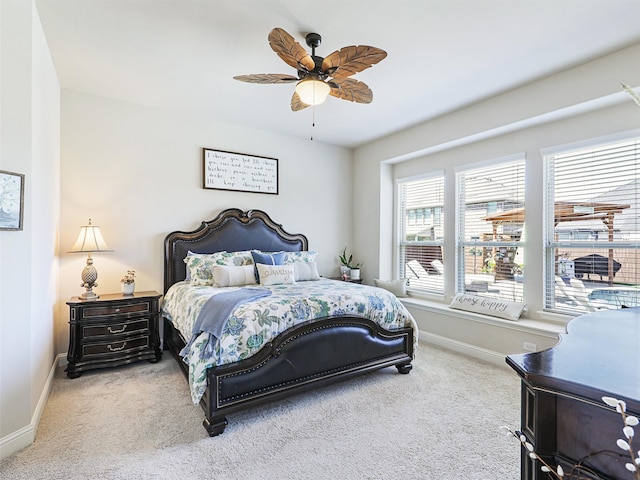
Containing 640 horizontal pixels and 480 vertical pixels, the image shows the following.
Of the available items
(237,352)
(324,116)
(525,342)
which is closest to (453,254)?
(525,342)

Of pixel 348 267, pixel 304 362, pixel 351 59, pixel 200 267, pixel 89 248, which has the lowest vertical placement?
pixel 304 362

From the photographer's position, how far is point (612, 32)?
238 centimetres

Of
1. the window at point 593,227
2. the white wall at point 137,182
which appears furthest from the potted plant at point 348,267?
the window at point 593,227

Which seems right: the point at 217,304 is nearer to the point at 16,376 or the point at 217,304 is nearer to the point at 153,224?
the point at 16,376

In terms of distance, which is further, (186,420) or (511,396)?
(511,396)

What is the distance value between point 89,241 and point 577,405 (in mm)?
3756

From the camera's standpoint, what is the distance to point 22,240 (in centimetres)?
204

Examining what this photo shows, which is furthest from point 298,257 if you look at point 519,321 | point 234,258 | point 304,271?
point 519,321

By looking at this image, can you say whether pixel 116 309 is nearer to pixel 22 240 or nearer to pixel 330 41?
pixel 22 240

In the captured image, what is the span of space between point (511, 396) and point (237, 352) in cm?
222

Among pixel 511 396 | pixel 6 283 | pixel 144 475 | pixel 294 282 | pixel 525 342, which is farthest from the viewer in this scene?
pixel 294 282

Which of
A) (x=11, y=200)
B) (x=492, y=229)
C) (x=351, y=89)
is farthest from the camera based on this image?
(x=492, y=229)

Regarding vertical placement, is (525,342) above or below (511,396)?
above

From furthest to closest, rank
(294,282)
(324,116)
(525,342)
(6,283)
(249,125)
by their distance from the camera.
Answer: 1. (249,125)
2. (324,116)
3. (294,282)
4. (525,342)
5. (6,283)
